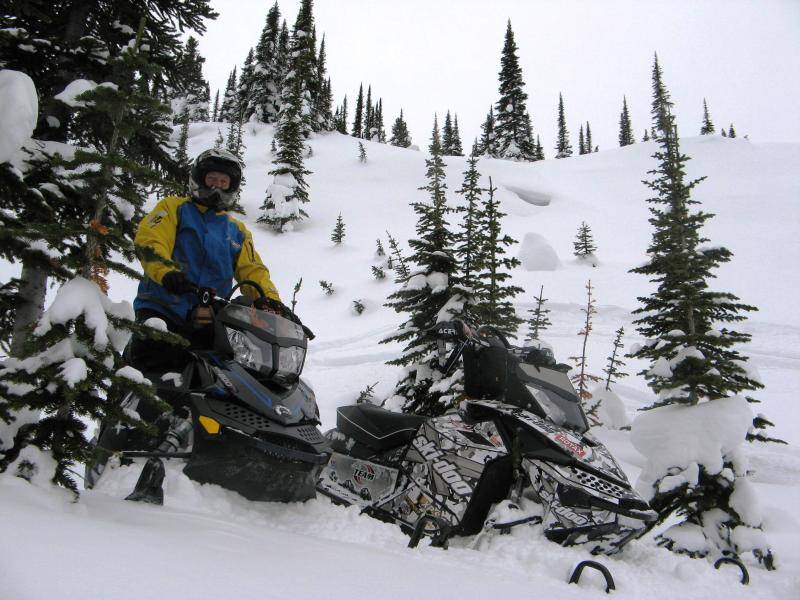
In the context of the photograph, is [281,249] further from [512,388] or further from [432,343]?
[512,388]

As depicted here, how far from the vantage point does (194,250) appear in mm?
4043

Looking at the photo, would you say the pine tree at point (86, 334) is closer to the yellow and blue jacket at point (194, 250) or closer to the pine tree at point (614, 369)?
the yellow and blue jacket at point (194, 250)

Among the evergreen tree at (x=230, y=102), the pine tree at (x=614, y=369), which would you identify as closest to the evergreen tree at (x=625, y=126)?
the evergreen tree at (x=230, y=102)

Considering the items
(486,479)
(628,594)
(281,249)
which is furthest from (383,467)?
(281,249)

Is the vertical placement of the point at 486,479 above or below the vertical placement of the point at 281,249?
below

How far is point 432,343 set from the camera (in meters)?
9.55

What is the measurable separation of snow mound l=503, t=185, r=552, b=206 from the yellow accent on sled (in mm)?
39513

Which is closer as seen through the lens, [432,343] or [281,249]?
[432,343]

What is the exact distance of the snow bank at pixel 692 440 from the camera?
5.03 m

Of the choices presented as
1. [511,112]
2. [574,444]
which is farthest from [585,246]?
[511,112]

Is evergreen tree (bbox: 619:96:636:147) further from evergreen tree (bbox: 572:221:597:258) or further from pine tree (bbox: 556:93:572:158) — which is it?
evergreen tree (bbox: 572:221:597:258)

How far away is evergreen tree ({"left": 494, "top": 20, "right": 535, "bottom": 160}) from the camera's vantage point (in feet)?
171

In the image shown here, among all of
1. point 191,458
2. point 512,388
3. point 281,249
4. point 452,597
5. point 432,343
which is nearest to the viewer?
point 452,597

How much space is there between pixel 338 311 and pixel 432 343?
12.1m
